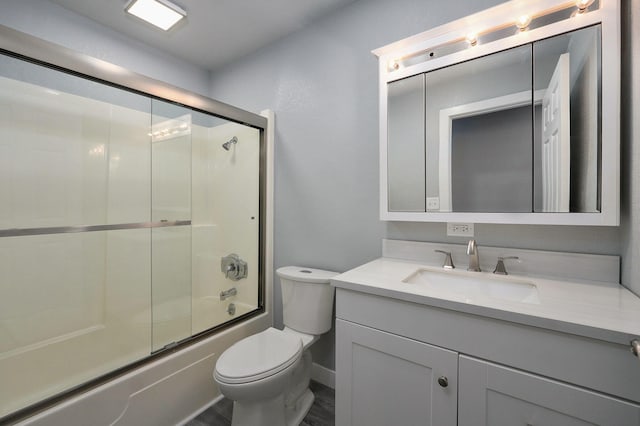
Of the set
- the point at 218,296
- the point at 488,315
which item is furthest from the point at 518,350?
the point at 218,296

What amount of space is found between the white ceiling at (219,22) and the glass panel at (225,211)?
0.70 m

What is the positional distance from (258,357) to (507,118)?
5.23 feet

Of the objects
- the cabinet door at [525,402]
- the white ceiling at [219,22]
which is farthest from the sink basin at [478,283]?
the white ceiling at [219,22]

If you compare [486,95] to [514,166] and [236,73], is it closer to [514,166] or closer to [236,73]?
[514,166]

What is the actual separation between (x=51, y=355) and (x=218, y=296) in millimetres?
920

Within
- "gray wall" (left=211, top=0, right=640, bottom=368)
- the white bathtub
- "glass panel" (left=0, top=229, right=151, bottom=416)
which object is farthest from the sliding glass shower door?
"gray wall" (left=211, top=0, right=640, bottom=368)

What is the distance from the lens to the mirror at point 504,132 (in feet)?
3.47

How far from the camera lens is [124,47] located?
6.73 ft

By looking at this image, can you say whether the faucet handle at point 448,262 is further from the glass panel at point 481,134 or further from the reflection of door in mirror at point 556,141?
the reflection of door in mirror at point 556,141

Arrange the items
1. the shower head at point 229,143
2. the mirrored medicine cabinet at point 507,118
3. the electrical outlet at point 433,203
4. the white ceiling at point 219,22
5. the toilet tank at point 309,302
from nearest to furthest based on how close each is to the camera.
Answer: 1. the mirrored medicine cabinet at point 507,118
2. the electrical outlet at point 433,203
3. the toilet tank at point 309,302
4. the white ceiling at point 219,22
5. the shower head at point 229,143

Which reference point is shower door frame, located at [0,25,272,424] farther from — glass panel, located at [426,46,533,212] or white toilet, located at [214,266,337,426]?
glass panel, located at [426,46,533,212]

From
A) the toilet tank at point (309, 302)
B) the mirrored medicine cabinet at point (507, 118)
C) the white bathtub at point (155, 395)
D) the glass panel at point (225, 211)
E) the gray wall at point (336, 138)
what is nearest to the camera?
the mirrored medicine cabinet at point (507, 118)

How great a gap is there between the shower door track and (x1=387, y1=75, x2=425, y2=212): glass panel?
1436 mm

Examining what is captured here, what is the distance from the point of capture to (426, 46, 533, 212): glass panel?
1175mm
